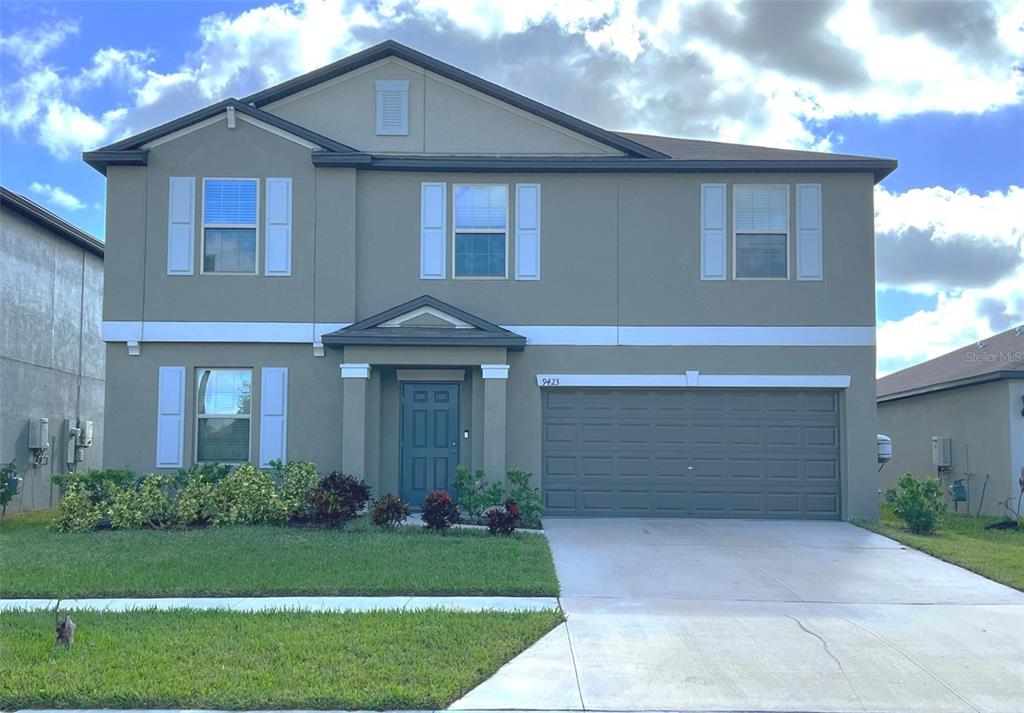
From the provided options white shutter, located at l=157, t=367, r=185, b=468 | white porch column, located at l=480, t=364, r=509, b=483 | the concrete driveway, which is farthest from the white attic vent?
the concrete driveway

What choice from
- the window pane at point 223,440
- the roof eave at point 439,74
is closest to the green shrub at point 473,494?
the window pane at point 223,440

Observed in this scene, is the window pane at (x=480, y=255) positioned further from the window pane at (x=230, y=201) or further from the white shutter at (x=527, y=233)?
the window pane at (x=230, y=201)

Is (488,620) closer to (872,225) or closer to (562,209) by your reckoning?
(562,209)

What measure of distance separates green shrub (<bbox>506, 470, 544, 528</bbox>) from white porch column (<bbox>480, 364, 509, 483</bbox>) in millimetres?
615

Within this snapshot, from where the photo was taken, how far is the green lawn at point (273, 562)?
10000mm

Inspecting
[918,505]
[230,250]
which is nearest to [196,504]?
[230,250]

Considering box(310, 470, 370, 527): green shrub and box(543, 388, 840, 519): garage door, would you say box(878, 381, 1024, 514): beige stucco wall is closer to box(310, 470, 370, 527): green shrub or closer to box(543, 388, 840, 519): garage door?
box(543, 388, 840, 519): garage door

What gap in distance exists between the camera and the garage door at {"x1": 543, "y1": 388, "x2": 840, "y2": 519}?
53.3ft

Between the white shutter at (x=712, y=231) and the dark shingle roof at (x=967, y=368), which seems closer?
the white shutter at (x=712, y=231)

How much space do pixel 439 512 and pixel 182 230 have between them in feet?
21.0

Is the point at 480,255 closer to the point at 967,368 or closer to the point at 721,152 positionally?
the point at 721,152

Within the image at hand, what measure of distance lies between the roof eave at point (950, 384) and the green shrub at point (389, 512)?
785 centimetres

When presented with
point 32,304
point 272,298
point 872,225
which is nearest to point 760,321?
point 872,225

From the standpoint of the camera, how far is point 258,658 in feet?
24.6
